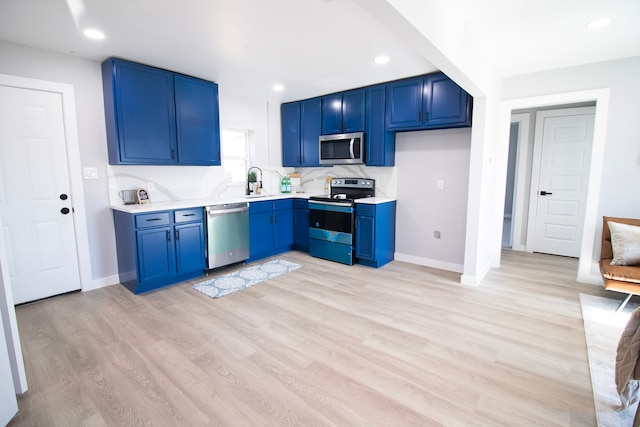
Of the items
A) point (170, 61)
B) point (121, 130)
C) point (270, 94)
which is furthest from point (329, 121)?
point (121, 130)

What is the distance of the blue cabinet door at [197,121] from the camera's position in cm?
362

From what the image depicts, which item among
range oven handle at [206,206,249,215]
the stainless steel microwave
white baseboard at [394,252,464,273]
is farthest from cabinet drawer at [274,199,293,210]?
white baseboard at [394,252,464,273]

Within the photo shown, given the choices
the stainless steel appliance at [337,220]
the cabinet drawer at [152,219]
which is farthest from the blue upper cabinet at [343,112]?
the cabinet drawer at [152,219]

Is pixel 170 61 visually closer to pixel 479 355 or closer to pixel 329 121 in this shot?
pixel 329 121

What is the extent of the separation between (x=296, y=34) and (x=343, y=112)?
1918 mm

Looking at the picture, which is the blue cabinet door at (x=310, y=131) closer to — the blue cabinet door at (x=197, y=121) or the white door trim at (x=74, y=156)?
the blue cabinet door at (x=197, y=121)

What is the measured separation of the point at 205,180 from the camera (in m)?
4.20

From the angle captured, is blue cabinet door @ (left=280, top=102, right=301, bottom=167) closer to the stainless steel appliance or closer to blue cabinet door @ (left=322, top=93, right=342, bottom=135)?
blue cabinet door @ (left=322, top=93, right=342, bottom=135)

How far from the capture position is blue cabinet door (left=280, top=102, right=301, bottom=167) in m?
4.99

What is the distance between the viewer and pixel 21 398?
1.76m

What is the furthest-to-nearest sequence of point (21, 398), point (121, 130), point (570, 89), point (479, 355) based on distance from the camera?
point (570, 89) → point (121, 130) → point (479, 355) → point (21, 398)

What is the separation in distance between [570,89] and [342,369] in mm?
3861

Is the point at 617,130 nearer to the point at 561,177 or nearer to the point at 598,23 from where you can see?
the point at 598,23

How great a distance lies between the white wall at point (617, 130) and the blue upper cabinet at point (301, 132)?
3116 millimetres
